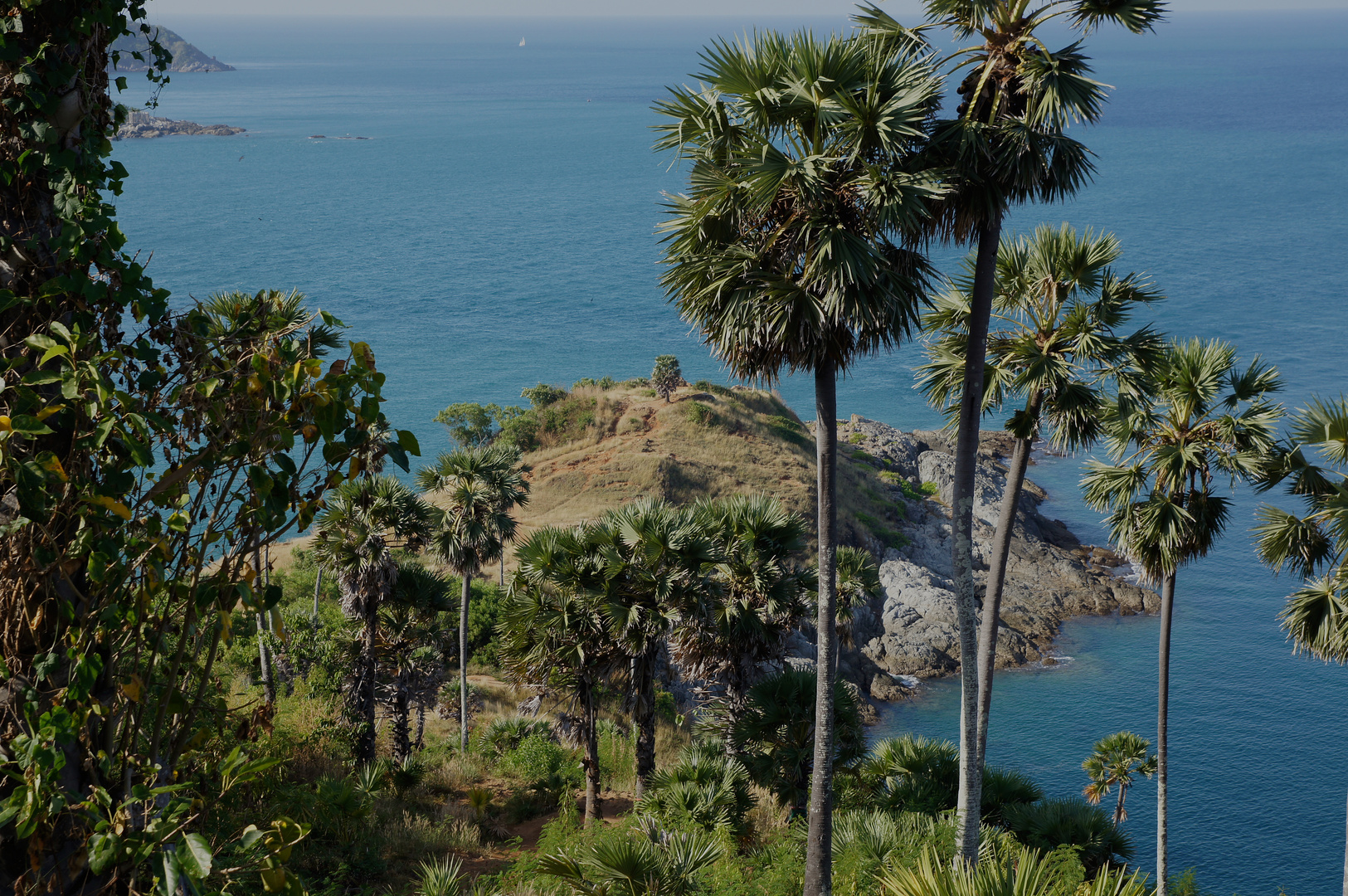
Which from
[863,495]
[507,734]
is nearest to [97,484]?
[507,734]

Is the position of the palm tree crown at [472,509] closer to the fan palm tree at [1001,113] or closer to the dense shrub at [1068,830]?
the dense shrub at [1068,830]

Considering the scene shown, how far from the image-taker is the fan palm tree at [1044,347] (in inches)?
551

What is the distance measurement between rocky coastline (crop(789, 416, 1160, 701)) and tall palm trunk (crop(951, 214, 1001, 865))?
22570 millimetres

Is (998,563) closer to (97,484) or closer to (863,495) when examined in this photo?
(97,484)

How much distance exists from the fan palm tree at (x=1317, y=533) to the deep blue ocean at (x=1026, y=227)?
10.2 metres

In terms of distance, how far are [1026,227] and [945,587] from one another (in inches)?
3695

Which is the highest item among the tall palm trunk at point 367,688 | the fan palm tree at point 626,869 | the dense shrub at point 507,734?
the fan palm tree at point 626,869

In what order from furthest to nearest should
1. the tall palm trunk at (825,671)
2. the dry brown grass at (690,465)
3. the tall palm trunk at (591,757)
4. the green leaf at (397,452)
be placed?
1. the dry brown grass at (690,465)
2. the tall palm trunk at (591,757)
3. the tall palm trunk at (825,671)
4. the green leaf at (397,452)

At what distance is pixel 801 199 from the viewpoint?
36.2ft

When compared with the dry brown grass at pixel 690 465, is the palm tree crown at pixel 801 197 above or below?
above

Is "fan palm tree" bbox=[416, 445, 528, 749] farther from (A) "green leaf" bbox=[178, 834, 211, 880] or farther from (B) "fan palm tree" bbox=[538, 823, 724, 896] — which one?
(A) "green leaf" bbox=[178, 834, 211, 880]

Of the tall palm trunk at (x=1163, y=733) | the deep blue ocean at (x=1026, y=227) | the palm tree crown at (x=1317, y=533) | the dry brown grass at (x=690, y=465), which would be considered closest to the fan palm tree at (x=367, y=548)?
the deep blue ocean at (x=1026, y=227)

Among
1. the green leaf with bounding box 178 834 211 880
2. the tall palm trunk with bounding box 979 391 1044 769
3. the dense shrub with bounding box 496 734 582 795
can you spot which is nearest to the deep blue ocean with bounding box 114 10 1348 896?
the tall palm trunk with bounding box 979 391 1044 769

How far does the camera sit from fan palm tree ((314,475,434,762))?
1994 centimetres
